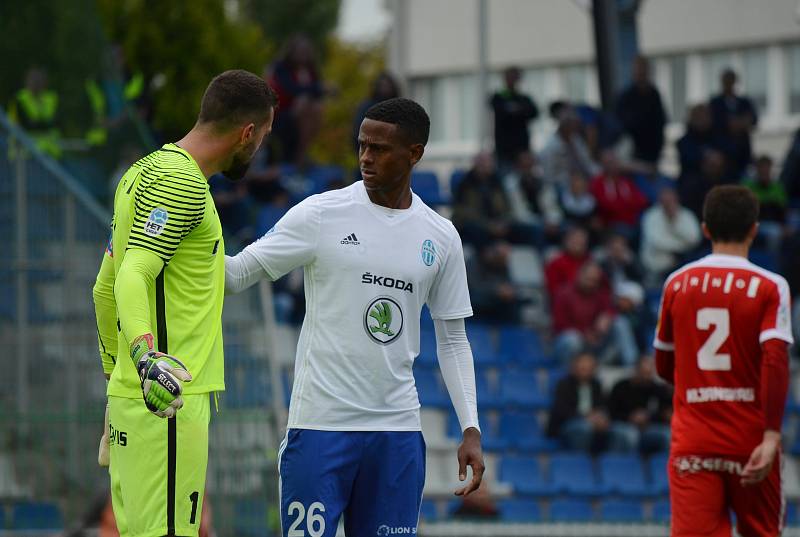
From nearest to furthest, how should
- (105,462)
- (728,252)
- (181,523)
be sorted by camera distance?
(181,523) → (105,462) → (728,252)

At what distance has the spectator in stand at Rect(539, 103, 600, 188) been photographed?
17844 mm

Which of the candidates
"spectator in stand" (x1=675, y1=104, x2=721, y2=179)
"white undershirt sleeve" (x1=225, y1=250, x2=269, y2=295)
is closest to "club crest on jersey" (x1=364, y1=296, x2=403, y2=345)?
"white undershirt sleeve" (x1=225, y1=250, x2=269, y2=295)

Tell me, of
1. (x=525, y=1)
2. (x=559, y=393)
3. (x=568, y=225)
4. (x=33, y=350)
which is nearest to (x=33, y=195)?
(x=33, y=350)

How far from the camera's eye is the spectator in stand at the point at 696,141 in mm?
18523

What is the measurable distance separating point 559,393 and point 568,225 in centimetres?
306

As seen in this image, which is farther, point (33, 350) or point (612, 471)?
point (612, 471)

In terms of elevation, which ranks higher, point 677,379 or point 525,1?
point 525,1

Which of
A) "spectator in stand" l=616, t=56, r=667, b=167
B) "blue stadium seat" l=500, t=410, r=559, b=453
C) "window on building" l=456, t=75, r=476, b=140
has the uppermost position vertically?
"window on building" l=456, t=75, r=476, b=140

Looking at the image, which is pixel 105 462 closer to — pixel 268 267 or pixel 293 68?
pixel 268 267

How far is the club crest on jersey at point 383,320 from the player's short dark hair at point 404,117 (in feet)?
2.24

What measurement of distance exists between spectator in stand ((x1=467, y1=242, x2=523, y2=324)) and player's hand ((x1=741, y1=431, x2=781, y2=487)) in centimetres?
917

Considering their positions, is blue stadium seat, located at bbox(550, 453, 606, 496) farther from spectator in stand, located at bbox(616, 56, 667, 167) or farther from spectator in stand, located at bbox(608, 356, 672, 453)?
spectator in stand, located at bbox(616, 56, 667, 167)

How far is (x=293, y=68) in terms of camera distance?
18.0 meters

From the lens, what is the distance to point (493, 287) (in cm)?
1664
